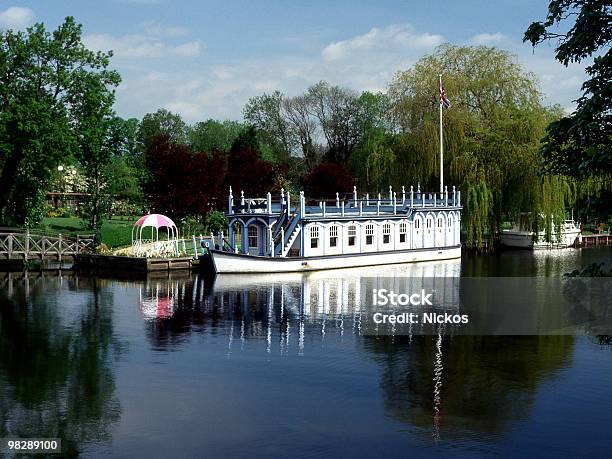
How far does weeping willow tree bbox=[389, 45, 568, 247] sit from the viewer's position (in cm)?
5647

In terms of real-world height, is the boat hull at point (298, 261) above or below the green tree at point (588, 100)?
below

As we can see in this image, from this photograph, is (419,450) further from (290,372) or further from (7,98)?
(7,98)

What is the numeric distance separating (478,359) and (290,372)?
5.76 metres

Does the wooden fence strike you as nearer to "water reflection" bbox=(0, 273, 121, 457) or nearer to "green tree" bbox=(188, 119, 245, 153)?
"water reflection" bbox=(0, 273, 121, 457)

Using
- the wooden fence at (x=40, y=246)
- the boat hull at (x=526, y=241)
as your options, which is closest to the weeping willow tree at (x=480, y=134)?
the boat hull at (x=526, y=241)

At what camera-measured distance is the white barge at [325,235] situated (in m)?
43.2

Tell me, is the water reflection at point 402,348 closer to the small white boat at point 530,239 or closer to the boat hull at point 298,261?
the boat hull at point 298,261

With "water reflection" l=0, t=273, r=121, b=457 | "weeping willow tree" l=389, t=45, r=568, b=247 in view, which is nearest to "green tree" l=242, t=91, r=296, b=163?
"weeping willow tree" l=389, t=45, r=568, b=247

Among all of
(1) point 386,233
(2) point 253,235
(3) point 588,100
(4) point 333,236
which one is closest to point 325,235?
(4) point 333,236

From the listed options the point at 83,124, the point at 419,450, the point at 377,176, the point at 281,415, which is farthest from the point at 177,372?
the point at 377,176

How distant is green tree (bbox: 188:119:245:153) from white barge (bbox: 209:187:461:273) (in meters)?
57.0

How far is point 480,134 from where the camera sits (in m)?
57.9

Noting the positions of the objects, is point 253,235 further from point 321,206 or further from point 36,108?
point 36,108

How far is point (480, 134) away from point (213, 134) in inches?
2356
